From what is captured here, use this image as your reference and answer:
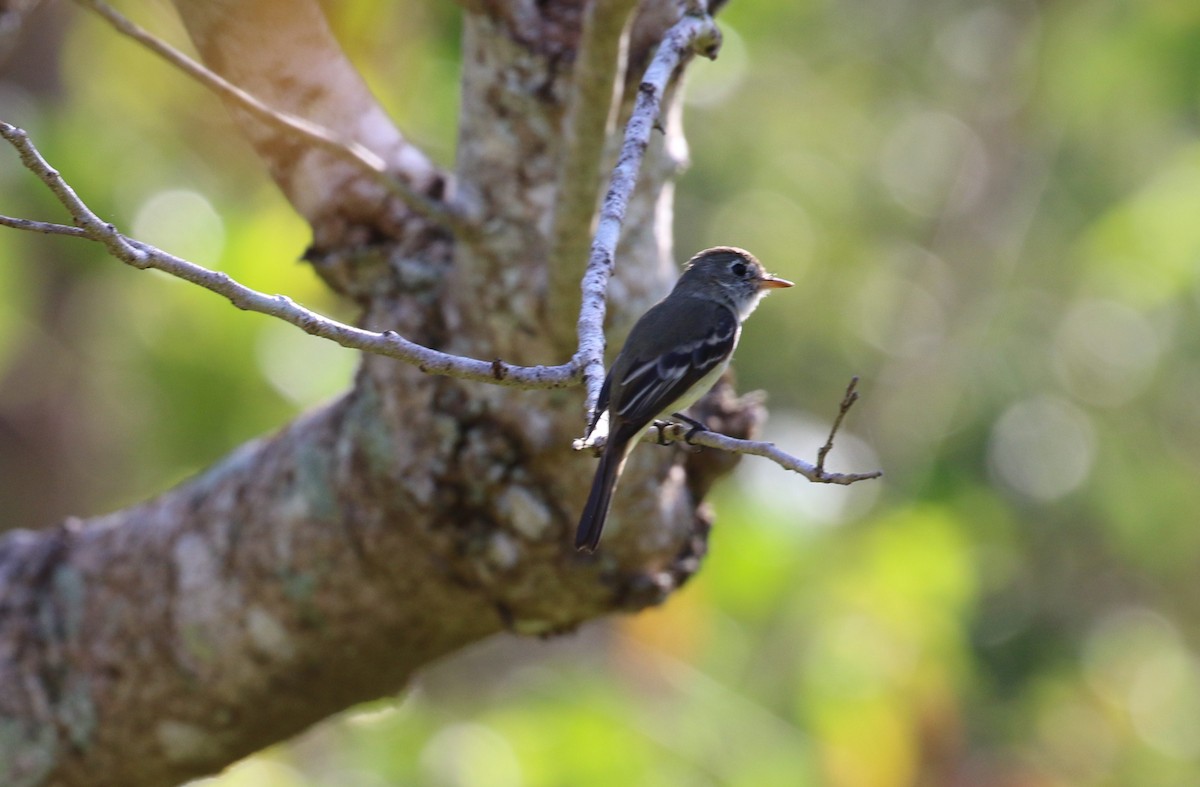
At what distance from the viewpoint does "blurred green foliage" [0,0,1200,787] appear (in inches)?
164

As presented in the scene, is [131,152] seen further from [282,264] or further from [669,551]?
[669,551]

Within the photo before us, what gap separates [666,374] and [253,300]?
1.32 metres

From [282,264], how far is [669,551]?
4.97ft

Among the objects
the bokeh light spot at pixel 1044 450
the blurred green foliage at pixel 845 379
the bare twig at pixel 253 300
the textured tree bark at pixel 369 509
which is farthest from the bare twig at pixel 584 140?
the bokeh light spot at pixel 1044 450

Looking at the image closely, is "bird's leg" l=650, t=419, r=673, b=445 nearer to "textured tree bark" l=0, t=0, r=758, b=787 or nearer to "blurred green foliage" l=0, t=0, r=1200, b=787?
"textured tree bark" l=0, t=0, r=758, b=787

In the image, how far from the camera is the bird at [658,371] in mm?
2656

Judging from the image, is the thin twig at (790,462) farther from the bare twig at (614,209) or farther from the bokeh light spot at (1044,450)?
the bokeh light spot at (1044,450)

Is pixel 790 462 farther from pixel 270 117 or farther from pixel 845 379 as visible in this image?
pixel 845 379

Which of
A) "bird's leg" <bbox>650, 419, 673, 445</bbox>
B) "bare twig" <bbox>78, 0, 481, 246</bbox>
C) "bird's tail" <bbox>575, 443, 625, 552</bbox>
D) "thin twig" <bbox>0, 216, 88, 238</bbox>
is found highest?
"bare twig" <bbox>78, 0, 481, 246</bbox>

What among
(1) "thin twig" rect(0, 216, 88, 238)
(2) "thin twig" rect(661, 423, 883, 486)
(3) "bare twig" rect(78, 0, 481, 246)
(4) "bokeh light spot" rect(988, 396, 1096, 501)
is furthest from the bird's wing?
(4) "bokeh light spot" rect(988, 396, 1096, 501)

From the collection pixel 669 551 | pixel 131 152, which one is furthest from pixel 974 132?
pixel 669 551

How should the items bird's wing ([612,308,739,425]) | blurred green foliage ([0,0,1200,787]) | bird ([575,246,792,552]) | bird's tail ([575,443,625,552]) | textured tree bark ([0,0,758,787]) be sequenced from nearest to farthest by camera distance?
1. bird's tail ([575,443,625,552])
2. bird ([575,246,792,552])
3. bird's wing ([612,308,739,425])
4. textured tree bark ([0,0,758,787])
5. blurred green foliage ([0,0,1200,787])

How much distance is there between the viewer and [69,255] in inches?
198

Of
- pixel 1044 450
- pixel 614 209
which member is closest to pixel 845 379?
pixel 1044 450
